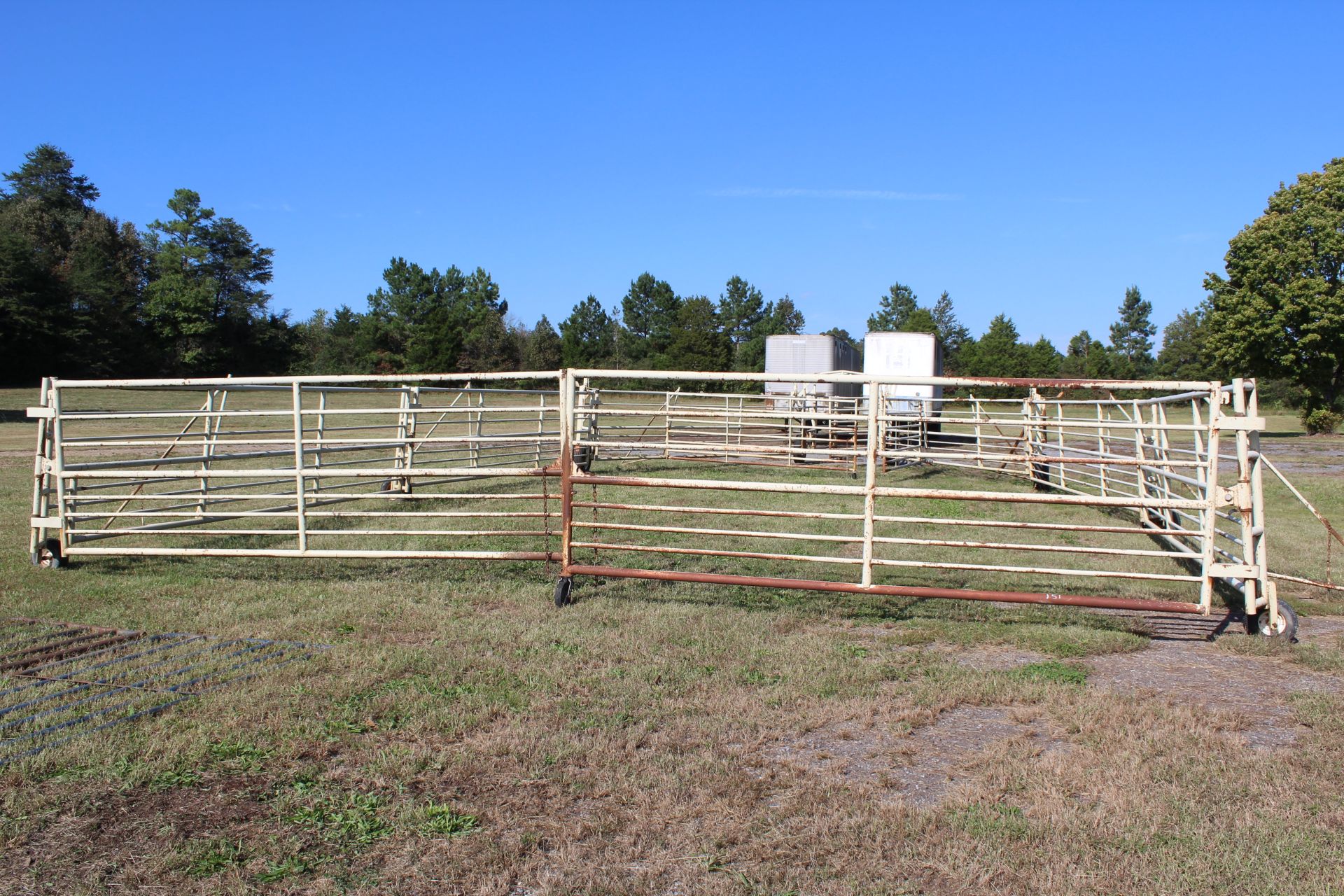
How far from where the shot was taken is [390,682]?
464 centimetres

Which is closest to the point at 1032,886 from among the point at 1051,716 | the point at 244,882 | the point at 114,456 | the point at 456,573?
the point at 1051,716

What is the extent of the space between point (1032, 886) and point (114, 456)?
850 inches

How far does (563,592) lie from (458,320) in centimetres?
7576

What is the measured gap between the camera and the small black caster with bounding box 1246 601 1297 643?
18.0 ft

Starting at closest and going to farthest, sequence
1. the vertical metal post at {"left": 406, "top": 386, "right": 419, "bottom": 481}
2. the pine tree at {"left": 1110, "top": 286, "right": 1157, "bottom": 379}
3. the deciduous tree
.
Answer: the vertical metal post at {"left": 406, "top": 386, "right": 419, "bottom": 481}, the deciduous tree, the pine tree at {"left": 1110, "top": 286, "right": 1157, "bottom": 379}

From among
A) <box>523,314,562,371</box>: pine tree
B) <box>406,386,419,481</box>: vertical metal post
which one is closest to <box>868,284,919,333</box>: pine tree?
<box>523,314,562,371</box>: pine tree

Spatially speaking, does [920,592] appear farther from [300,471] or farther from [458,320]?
[458,320]

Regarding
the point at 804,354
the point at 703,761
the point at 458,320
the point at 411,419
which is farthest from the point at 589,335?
the point at 703,761

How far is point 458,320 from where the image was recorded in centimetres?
7856

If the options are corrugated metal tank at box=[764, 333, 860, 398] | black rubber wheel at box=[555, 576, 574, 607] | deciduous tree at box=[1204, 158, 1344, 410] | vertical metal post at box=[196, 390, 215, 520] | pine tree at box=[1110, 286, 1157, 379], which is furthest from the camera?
pine tree at box=[1110, 286, 1157, 379]

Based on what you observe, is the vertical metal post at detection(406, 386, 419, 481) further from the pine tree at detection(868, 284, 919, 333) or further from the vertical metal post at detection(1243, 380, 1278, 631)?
the pine tree at detection(868, 284, 919, 333)

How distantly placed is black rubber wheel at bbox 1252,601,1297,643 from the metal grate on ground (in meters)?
6.10

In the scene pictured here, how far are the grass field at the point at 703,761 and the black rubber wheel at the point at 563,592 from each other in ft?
0.43

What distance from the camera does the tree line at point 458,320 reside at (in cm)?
3316
